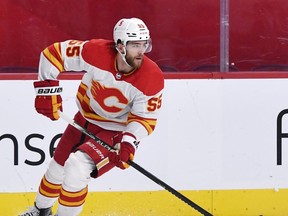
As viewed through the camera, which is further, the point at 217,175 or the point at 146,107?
the point at 217,175

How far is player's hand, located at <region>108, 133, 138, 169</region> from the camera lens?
4121 millimetres

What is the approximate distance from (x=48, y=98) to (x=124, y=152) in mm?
437

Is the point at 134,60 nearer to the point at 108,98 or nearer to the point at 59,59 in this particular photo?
the point at 108,98

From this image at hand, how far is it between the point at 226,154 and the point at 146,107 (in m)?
0.84

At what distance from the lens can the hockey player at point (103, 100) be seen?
4172mm

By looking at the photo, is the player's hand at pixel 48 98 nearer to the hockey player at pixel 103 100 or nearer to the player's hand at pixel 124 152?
the hockey player at pixel 103 100

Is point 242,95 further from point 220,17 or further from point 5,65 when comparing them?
point 5,65

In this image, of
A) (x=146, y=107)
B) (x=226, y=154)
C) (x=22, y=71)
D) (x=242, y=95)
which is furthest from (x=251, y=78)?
(x=22, y=71)

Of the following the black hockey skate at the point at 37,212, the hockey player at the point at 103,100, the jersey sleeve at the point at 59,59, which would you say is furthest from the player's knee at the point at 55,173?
the jersey sleeve at the point at 59,59

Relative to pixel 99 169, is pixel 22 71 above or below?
above

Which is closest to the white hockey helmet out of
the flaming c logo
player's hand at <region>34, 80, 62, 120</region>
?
the flaming c logo

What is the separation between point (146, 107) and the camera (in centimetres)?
423

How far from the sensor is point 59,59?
4.29 metres

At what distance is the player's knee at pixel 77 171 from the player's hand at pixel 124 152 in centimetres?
11
